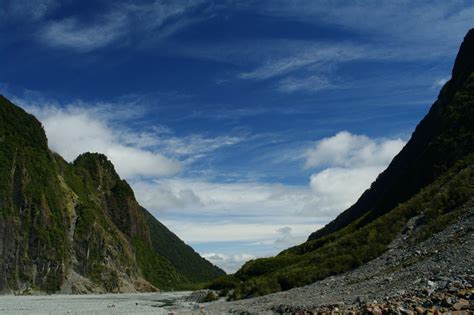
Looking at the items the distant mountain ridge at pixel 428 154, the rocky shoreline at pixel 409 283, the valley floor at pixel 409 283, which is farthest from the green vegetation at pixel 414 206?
the valley floor at pixel 409 283

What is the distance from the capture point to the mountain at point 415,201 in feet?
154

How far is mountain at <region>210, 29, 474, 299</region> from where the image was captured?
47.1 m

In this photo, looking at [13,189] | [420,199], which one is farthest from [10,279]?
[420,199]

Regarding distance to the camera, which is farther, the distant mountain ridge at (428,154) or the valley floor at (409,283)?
the distant mountain ridge at (428,154)

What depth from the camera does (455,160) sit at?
61.8 metres

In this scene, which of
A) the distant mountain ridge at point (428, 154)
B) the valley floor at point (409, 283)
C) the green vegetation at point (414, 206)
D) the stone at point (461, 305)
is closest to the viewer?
the stone at point (461, 305)

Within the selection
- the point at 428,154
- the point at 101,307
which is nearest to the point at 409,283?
the point at 428,154

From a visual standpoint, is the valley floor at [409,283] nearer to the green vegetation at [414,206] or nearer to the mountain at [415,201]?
the green vegetation at [414,206]

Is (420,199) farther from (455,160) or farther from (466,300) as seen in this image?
(466,300)

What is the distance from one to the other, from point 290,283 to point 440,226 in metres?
19.7

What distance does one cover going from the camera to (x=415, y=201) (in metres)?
53.2

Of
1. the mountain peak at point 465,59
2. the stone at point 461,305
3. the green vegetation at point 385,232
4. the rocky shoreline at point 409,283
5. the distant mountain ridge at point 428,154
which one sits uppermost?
the mountain peak at point 465,59

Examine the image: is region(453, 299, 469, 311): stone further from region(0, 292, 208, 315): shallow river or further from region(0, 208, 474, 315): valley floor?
region(0, 292, 208, 315): shallow river

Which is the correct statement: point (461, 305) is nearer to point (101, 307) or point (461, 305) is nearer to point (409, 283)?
point (409, 283)
